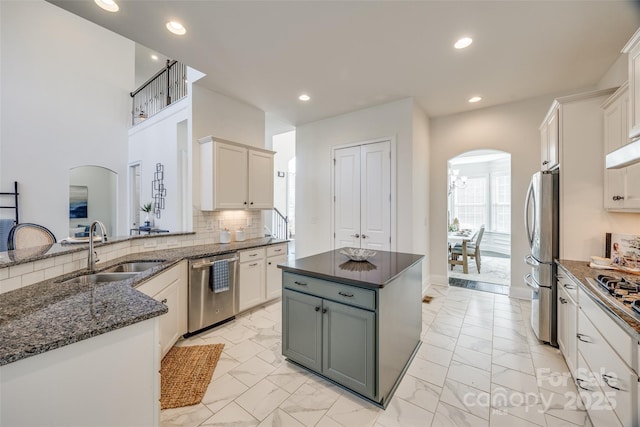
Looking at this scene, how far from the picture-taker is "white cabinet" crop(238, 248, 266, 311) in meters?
3.29

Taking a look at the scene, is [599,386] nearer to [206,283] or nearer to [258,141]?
[206,283]

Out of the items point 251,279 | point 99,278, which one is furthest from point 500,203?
point 99,278

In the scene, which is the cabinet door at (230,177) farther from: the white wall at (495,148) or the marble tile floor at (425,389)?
the white wall at (495,148)

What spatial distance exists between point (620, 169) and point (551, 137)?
0.77 meters

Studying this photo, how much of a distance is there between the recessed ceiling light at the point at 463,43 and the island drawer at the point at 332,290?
2557 mm

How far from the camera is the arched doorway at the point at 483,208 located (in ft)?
19.7

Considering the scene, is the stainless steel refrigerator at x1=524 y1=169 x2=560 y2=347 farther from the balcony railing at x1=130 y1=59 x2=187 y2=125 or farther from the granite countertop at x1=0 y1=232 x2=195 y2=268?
the balcony railing at x1=130 y1=59 x2=187 y2=125

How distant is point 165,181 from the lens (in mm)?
4730

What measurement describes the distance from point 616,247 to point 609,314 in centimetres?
133

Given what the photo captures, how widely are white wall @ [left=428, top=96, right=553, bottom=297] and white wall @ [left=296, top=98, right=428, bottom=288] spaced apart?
12.9 inches

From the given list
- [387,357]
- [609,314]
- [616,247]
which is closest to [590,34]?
[616,247]

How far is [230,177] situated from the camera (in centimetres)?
361

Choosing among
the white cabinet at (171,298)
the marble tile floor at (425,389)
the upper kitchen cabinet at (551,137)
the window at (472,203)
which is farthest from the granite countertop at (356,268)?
the window at (472,203)

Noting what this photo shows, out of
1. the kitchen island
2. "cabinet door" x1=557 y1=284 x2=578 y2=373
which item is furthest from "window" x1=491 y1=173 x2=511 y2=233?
the kitchen island
